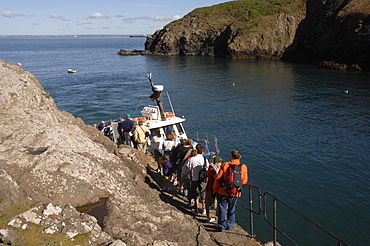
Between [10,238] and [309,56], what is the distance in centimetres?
8406

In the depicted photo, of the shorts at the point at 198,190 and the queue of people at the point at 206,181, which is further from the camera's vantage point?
the shorts at the point at 198,190

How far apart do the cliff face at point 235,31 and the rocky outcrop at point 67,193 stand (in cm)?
8441

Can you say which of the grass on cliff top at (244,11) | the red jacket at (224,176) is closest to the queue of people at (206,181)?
the red jacket at (224,176)

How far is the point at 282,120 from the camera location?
32281 mm

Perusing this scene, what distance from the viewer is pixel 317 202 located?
16.9 m

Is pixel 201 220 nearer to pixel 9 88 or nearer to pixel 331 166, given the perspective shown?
pixel 9 88

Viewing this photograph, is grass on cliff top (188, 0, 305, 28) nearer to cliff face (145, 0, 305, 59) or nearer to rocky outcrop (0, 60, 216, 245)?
cliff face (145, 0, 305, 59)

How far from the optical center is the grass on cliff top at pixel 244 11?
99.9 meters

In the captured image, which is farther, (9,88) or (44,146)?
(9,88)

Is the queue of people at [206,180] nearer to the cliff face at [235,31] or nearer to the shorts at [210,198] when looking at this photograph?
the shorts at [210,198]

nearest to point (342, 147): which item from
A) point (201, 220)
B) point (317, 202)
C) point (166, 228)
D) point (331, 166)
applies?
point (331, 166)

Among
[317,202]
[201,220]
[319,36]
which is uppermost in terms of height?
[319,36]

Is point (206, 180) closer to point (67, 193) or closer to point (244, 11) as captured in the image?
point (67, 193)

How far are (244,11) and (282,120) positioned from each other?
90098 millimetres
